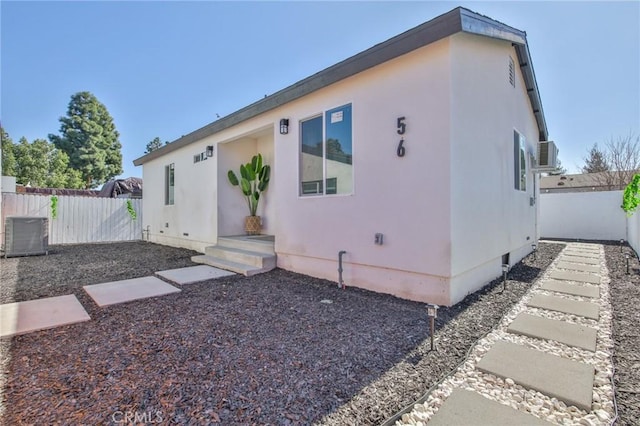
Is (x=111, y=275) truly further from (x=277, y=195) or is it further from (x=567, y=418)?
(x=567, y=418)

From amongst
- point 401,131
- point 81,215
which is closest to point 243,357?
point 401,131

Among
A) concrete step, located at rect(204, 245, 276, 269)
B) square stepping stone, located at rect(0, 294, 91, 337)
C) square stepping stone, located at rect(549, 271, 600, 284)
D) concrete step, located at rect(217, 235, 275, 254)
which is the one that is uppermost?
concrete step, located at rect(217, 235, 275, 254)

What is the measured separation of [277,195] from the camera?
6262 mm

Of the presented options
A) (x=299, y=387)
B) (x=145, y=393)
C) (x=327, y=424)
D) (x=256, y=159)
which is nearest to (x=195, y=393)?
(x=145, y=393)

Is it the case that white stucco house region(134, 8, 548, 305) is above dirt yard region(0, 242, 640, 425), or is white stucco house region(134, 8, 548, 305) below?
above

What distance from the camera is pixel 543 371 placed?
7.66 ft

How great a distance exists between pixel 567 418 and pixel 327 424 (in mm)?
1499

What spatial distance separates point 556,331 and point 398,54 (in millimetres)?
3874

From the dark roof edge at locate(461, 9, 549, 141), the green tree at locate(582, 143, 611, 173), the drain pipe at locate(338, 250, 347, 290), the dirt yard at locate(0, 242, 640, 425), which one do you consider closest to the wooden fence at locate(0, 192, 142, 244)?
the dirt yard at locate(0, 242, 640, 425)

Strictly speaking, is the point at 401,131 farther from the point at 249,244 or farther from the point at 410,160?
the point at 249,244

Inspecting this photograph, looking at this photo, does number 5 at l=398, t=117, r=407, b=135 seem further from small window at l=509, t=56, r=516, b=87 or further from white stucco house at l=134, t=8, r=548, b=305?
small window at l=509, t=56, r=516, b=87

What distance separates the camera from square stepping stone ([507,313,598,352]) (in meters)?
2.88

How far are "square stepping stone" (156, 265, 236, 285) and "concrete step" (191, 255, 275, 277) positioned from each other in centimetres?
14

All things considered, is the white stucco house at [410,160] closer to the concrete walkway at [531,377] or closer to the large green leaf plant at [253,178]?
the large green leaf plant at [253,178]
